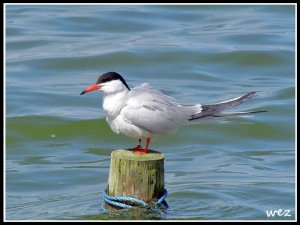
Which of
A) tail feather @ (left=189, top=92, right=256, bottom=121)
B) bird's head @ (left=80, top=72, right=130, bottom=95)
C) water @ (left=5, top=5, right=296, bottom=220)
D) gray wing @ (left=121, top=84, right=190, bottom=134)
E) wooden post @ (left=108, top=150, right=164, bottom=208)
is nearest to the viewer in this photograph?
wooden post @ (left=108, top=150, right=164, bottom=208)

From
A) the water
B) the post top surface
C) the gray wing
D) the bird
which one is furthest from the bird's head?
the water

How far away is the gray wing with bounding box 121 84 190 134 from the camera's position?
7246 millimetres

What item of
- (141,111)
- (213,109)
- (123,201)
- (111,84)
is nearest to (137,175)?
(123,201)

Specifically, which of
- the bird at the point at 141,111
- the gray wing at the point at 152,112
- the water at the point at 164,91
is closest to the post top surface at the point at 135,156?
the bird at the point at 141,111

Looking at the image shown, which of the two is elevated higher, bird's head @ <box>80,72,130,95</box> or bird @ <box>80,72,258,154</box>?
bird's head @ <box>80,72,130,95</box>

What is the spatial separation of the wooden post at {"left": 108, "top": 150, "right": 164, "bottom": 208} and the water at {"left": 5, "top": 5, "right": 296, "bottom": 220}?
190 millimetres

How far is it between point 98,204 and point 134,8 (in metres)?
9.12

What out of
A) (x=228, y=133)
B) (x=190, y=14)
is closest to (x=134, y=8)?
(x=190, y=14)

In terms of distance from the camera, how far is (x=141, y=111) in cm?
724

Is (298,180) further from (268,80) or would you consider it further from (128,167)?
(268,80)

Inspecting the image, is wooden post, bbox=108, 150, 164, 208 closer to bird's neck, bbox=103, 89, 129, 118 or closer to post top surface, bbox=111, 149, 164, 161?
post top surface, bbox=111, 149, 164, 161

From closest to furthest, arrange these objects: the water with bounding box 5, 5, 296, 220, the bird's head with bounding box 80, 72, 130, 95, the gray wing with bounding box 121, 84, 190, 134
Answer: the gray wing with bounding box 121, 84, 190, 134 < the bird's head with bounding box 80, 72, 130, 95 < the water with bounding box 5, 5, 296, 220

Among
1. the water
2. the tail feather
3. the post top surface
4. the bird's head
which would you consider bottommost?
the water

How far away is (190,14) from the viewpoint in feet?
55.3
